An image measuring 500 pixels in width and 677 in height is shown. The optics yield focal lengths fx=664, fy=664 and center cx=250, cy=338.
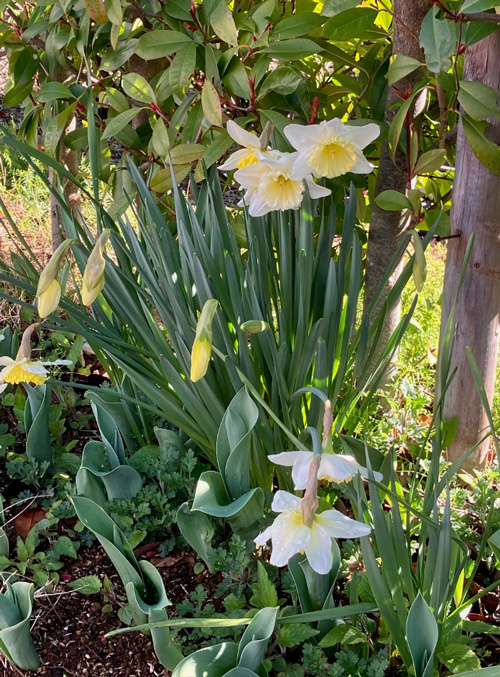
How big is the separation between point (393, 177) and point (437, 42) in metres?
0.57

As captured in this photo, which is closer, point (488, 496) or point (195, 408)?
point (195, 408)

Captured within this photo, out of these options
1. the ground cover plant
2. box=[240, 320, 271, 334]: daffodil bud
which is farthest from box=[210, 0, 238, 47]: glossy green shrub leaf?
box=[240, 320, 271, 334]: daffodil bud

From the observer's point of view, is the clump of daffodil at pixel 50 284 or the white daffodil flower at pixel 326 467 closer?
the white daffodil flower at pixel 326 467

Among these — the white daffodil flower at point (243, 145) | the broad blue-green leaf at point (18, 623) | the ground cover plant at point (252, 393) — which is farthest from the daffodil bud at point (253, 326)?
the broad blue-green leaf at point (18, 623)

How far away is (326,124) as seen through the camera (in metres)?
1.12

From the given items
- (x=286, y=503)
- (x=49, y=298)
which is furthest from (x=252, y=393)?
(x=49, y=298)

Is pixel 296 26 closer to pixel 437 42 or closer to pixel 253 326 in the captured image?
pixel 437 42

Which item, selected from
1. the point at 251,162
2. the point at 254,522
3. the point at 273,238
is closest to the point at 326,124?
the point at 251,162

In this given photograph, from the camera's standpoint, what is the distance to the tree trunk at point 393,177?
1521 millimetres

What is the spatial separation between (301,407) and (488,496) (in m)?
0.46

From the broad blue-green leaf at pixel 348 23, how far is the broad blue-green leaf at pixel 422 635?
110cm

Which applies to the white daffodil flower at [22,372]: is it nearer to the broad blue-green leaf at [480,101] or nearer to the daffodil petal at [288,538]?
the daffodil petal at [288,538]

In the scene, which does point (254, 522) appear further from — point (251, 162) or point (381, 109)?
point (381, 109)

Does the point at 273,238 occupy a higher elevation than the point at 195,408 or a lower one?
higher
